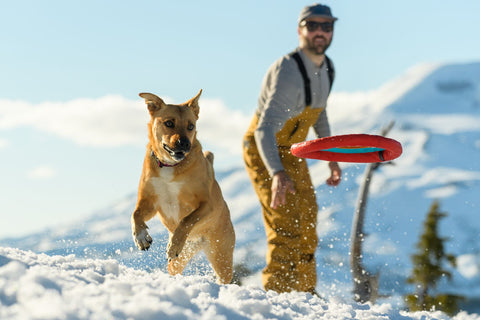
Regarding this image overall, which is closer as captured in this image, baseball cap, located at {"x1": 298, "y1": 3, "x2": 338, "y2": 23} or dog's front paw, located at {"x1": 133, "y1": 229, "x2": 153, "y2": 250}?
dog's front paw, located at {"x1": 133, "y1": 229, "x2": 153, "y2": 250}

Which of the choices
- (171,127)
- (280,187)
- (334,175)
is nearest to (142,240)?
(171,127)

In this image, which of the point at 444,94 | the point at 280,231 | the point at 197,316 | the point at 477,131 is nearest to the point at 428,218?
the point at 280,231

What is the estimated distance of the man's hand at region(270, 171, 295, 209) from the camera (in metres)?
5.41

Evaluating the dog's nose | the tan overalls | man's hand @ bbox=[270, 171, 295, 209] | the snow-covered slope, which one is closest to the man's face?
the tan overalls

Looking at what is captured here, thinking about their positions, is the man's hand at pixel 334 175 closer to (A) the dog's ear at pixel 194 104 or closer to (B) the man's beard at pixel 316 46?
(B) the man's beard at pixel 316 46

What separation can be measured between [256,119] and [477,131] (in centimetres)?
18911

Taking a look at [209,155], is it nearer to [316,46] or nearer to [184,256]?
[184,256]

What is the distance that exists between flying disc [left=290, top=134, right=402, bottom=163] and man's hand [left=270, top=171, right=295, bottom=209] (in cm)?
26

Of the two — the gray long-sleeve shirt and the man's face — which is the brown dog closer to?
the gray long-sleeve shirt

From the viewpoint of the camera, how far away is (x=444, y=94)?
19488 centimetres

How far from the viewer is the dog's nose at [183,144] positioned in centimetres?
462

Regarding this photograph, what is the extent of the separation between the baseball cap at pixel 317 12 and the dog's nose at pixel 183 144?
220 centimetres

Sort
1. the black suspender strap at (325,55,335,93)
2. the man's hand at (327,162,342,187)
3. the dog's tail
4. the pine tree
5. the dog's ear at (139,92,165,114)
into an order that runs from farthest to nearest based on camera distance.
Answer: the pine tree → the man's hand at (327,162,342,187) → the black suspender strap at (325,55,335,93) → the dog's tail → the dog's ear at (139,92,165,114)

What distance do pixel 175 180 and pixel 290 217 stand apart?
146 cm
